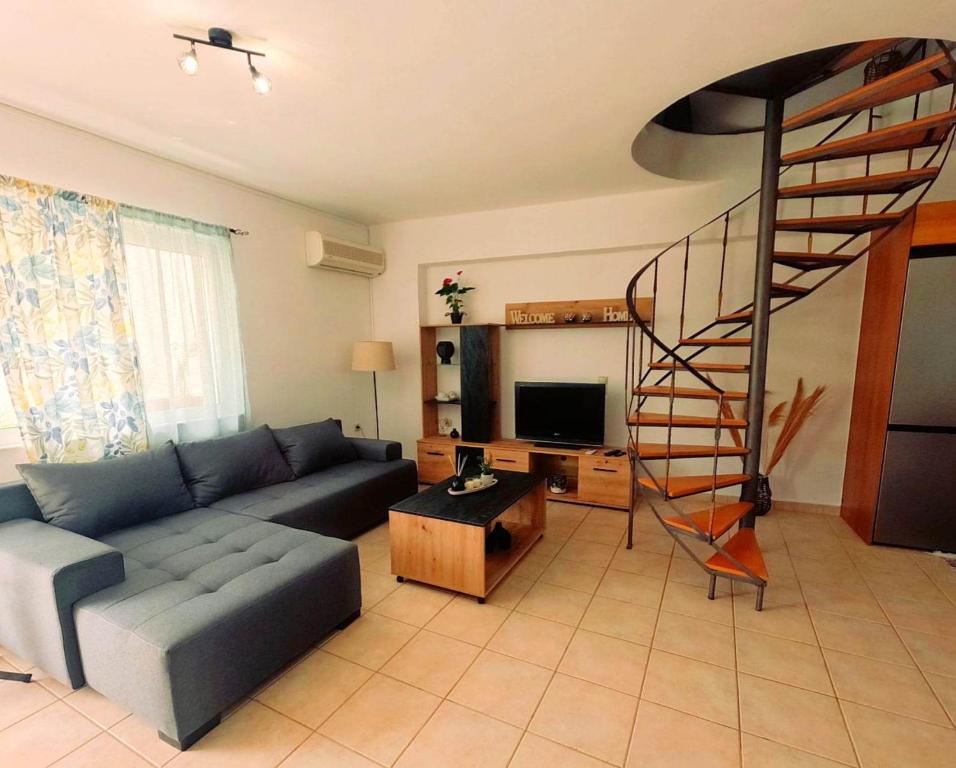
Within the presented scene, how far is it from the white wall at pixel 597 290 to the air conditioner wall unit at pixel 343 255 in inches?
8.0

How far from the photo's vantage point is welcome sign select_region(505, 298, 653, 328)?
12.2 feet

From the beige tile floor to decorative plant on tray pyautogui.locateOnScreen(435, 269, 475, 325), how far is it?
2546 mm

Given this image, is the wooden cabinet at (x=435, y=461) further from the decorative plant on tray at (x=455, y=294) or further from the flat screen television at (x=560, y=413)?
the decorative plant on tray at (x=455, y=294)

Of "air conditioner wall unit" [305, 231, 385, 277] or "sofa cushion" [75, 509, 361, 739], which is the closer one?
"sofa cushion" [75, 509, 361, 739]

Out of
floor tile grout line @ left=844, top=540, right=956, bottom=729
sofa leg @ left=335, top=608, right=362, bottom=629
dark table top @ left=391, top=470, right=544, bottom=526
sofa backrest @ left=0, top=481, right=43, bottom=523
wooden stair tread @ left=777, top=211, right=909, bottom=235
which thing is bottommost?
floor tile grout line @ left=844, top=540, right=956, bottom=729

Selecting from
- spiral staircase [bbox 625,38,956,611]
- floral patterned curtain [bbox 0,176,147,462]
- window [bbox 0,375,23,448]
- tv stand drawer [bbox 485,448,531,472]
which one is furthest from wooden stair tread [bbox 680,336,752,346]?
window [bbox 0,375,23,448]

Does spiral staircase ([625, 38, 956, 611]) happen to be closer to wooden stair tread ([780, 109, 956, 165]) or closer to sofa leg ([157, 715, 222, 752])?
wooden stair tread ([780, 109, 956, 165])

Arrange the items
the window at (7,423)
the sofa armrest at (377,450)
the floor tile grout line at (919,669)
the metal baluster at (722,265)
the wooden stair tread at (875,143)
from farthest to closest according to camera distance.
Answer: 1. the sofa armrest at (377,450)
2. the metal baluster at (722,265)
3. the window at (7,423)
4. the wooden stair tread at (875,143)
5. the floor tile grout line at (919,669)

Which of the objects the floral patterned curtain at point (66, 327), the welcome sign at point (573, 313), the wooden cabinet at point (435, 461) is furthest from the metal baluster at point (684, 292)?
the floral patterned curtain at point (66, 327)

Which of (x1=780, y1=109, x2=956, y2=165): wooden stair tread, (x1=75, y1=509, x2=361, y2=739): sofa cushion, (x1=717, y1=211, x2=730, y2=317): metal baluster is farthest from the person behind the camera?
(x1=717, y1=211, x2=730, y2=317): metal baluster

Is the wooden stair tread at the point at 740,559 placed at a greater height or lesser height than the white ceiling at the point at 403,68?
lesser

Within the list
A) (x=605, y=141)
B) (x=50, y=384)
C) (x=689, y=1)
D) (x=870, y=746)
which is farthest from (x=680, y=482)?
(x=50, y=384)

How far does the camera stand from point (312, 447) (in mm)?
3359

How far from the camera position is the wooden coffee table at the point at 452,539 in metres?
2.28
